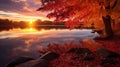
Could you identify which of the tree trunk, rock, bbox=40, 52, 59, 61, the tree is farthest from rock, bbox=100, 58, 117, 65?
the tree trunk

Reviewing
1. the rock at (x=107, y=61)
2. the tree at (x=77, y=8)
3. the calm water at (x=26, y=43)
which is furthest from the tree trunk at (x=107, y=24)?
the rock at (x=107, y=61)

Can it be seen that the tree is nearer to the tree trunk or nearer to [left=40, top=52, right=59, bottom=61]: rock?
the tree trunk

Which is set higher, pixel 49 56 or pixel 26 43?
pixel 49 56

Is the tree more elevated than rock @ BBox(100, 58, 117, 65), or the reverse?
the tree

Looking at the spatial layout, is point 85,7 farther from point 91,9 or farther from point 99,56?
point 99,56

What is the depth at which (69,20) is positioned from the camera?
2080cm

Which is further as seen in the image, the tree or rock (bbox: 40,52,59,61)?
the tree

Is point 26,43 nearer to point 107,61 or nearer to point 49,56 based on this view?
point 49,56

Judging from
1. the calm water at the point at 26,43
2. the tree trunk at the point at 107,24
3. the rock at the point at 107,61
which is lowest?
the calm water at the point at 26,43

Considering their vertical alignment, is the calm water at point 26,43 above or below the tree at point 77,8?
below

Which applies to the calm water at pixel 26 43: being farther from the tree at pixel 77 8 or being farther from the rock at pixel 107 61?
the rock at pixel 107 61

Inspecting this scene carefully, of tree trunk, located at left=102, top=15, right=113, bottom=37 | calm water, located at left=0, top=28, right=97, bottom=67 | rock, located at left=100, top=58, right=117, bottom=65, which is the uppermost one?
tree trunk, located at left=102, top=15, right=113, bottom=37

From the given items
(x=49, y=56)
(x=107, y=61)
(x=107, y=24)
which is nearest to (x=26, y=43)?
(x=107, y=24)

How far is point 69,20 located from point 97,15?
304 centimetres
